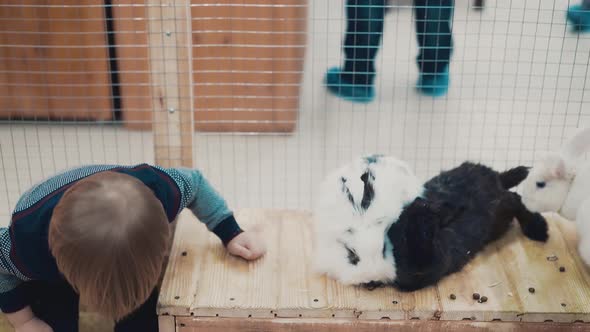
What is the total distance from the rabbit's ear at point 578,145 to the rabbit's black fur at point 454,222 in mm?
127

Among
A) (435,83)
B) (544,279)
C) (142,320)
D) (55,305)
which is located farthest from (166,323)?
(435,83)

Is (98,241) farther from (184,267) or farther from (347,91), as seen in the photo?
(347,91)

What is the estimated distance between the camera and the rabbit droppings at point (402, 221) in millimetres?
1265

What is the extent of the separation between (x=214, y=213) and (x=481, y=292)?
55cm

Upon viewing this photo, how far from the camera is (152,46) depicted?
148 cm

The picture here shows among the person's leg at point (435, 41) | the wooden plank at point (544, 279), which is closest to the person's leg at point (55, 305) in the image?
the wooden plank at point (544, 279)

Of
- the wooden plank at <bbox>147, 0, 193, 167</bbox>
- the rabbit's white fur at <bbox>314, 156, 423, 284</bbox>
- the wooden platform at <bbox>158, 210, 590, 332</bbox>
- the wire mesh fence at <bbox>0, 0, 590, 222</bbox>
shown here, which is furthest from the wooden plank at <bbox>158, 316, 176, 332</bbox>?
the wire mesh fence at <bbox>0, 0, 590, 222</bbox>

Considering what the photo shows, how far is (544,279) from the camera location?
4.47 feet

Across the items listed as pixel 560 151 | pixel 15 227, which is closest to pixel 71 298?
pixel 15 227

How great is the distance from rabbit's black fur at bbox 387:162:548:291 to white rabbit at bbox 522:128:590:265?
4cm

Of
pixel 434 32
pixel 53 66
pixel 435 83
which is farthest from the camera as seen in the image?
pixel 53 66

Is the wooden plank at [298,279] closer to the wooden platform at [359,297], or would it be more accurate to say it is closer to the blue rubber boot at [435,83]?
the wooden platform at [359,297]

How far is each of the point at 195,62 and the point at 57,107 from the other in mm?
510

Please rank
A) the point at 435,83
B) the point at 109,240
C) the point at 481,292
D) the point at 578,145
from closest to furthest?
the point at 109,240, the point at 481,292, the point at 578,145, the point at 435,83
